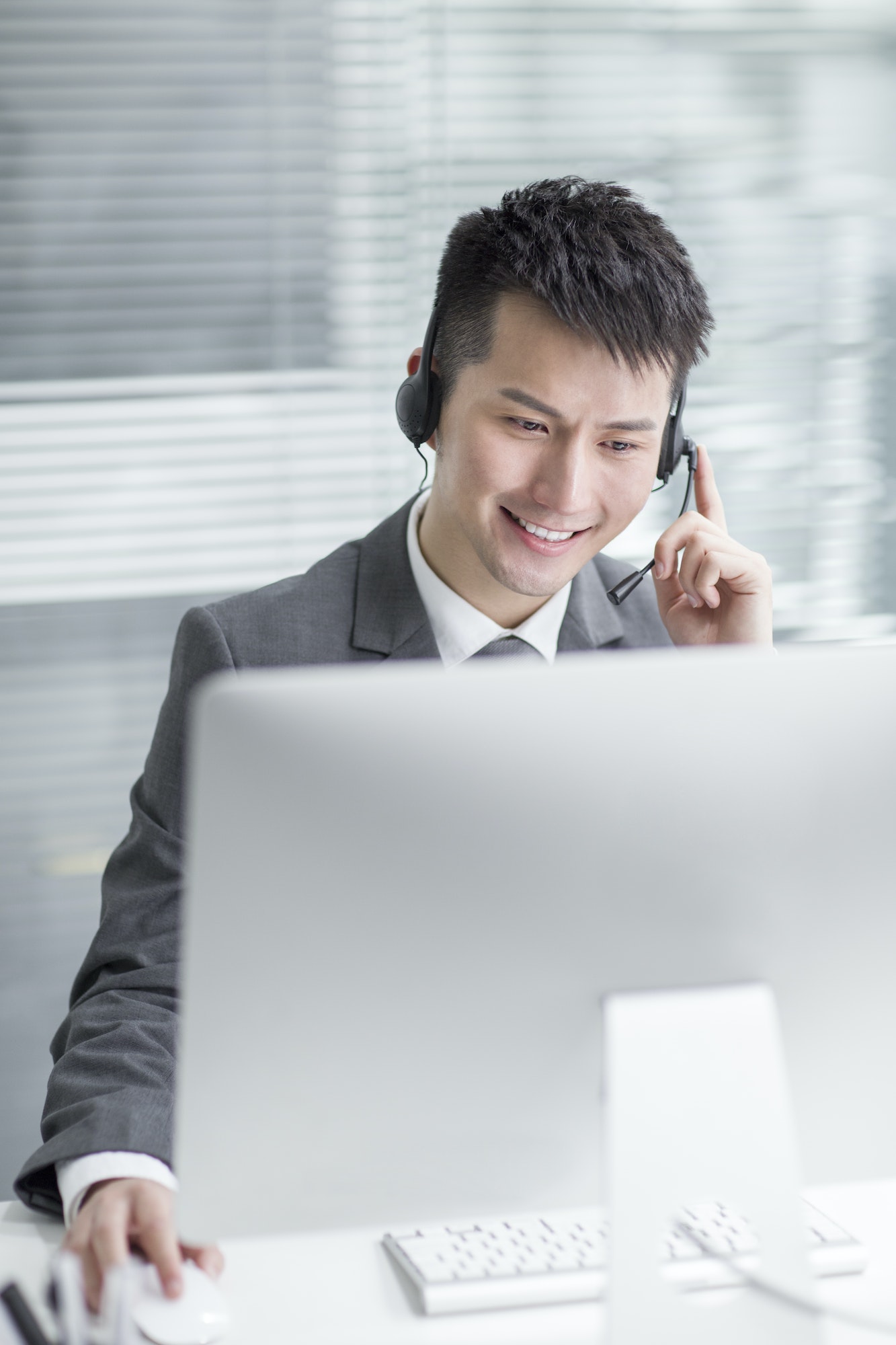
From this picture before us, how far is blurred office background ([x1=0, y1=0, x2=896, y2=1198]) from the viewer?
1.98 m

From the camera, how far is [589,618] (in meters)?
1.48

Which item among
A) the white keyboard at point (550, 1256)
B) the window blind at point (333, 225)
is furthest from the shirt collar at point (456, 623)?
the window blind at point (333, 225)

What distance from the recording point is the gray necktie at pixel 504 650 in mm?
1389

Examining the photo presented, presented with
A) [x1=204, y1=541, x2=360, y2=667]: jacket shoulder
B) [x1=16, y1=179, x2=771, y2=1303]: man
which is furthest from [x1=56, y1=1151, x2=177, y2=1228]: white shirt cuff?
[x1=204, y1=541, x2=360, y2=667]: jacket shoulder

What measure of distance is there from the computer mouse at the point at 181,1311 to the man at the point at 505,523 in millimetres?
247

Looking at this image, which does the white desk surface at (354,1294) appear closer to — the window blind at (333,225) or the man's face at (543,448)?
the man's face at (543,448)

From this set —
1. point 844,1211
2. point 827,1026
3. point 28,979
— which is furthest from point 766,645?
point 28,979

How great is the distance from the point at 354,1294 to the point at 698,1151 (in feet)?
0.99

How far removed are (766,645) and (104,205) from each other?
4.18 ft

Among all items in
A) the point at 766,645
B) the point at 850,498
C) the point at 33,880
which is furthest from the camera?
the point at 850,498

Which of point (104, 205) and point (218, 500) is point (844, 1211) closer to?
point (218, 500)

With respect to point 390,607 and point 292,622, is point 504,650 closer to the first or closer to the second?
point 390,607

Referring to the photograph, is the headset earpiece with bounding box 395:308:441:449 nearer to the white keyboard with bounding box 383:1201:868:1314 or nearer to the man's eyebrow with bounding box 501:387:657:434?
the man's eyebrow with bounding box 501:387:657:434

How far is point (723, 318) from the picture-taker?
221cm
